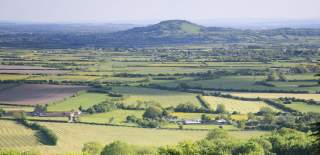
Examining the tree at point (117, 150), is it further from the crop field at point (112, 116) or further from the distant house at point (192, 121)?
the distant house at point (192, 121)

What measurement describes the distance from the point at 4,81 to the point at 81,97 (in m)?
24.5

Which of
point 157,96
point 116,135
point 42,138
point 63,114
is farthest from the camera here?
point 157,96

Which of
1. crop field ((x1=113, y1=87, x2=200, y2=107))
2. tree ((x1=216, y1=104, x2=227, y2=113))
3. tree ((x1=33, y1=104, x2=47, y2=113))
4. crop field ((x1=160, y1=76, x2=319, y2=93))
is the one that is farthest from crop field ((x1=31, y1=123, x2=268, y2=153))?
crop field ((x1=160, y1=76, x2=319, y2=93))

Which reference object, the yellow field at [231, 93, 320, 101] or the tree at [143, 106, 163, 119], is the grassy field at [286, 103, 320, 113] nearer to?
the yellow field at [231, 93, 320, 101]

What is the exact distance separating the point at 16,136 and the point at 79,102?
24584 millimetres

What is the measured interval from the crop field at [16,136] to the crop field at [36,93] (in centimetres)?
1792

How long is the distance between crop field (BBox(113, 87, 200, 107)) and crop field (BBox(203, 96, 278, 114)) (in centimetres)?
252

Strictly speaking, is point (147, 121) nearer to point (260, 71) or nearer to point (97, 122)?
point (97, 122)

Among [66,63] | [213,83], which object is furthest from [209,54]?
[213,83]

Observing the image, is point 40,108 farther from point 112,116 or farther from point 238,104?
point 238,104

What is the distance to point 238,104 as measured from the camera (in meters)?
84.8

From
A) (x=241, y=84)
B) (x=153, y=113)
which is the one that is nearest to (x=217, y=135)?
(x=153, y=113)

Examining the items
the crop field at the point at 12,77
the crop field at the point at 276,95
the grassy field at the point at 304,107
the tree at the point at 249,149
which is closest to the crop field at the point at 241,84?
the crop field at the point at 276,95

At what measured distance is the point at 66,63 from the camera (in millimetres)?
154625
